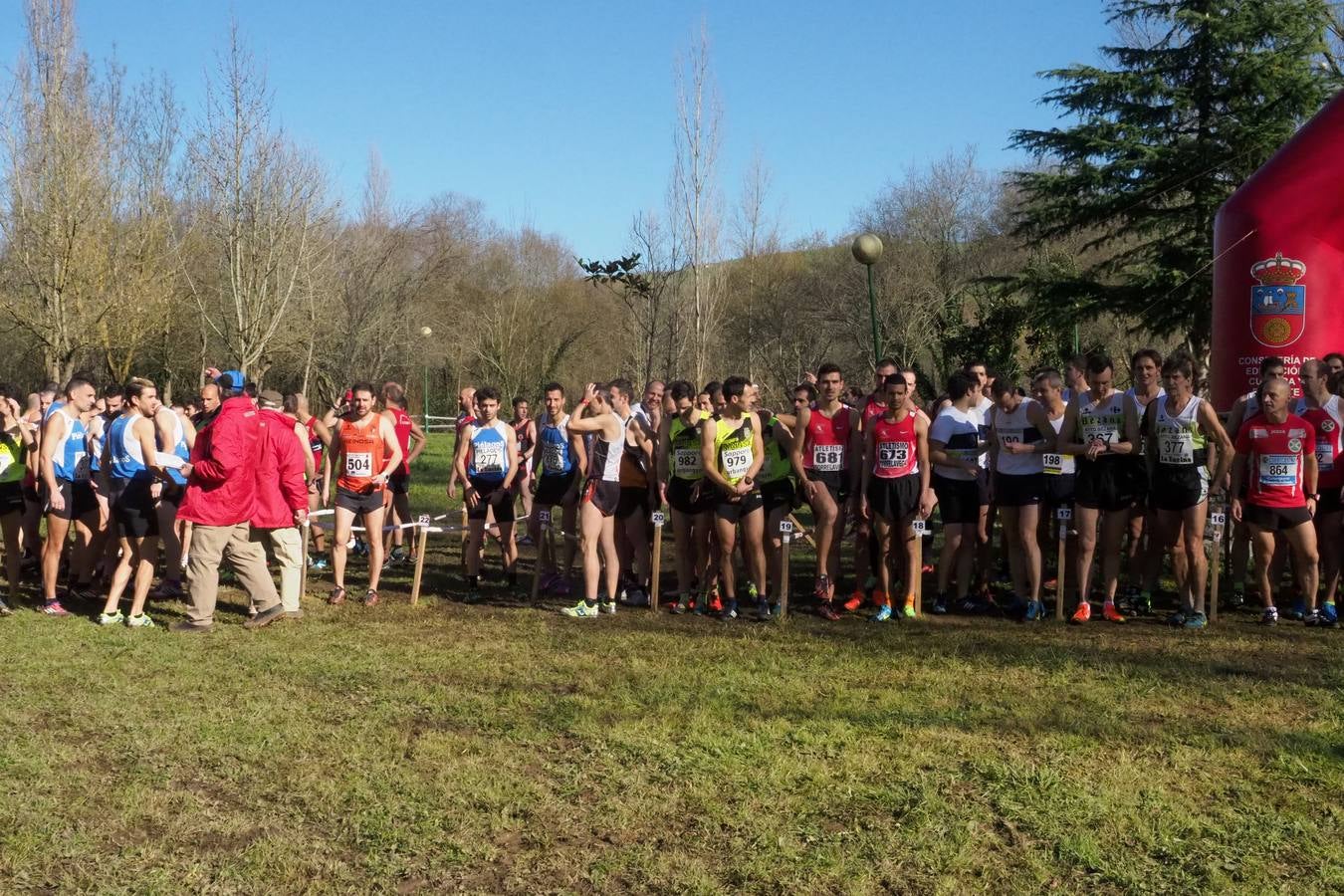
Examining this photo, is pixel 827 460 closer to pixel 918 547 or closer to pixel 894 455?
pixel 894 455

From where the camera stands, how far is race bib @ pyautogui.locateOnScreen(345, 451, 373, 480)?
9089 millimetres

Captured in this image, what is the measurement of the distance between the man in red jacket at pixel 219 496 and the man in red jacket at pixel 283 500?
0.33ft

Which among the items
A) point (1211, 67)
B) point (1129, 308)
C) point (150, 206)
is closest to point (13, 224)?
point (150, 206)

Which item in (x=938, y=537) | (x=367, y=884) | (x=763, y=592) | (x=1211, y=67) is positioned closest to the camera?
(x=367, y=884)

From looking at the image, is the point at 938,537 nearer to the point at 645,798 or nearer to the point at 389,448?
the point at 389,448

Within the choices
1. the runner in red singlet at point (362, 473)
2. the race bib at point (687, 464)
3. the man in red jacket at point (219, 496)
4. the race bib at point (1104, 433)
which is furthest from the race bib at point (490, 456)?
the race bib at point (1104, 433)

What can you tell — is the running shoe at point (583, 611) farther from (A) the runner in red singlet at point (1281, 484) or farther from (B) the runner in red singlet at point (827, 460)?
(A) the runner in red singlet at point (1281, 484)

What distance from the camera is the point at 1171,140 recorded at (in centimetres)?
2158

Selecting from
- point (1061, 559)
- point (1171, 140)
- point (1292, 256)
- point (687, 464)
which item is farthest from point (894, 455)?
point (1171, 140)

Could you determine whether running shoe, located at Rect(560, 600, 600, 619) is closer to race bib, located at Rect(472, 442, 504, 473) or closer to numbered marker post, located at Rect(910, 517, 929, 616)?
race bib, located at Rect(472, 442, 504, 473)

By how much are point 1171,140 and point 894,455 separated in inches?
660

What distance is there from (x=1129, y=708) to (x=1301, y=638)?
255cm

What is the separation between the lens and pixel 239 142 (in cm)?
2133

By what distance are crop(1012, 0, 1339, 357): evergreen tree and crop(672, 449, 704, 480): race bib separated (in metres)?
14.9
